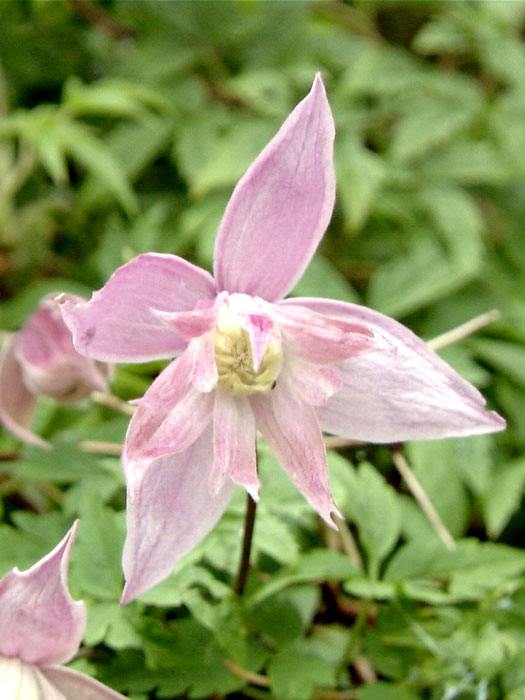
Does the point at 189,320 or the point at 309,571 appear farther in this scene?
the point at 309,571

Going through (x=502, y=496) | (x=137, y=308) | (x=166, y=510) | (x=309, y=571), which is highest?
(x=137, y=308)

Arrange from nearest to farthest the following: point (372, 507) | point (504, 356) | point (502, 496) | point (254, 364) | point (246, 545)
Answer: point (254, 364)
point (246, 545)
point (372, 507)
point (502, 496)
point (504, 356)

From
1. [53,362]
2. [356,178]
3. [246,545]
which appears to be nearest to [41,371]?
Answer: [53,362]

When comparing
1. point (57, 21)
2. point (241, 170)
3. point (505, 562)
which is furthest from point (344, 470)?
point (57, 21)

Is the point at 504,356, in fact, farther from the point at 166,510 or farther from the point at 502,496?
the point at 166,510

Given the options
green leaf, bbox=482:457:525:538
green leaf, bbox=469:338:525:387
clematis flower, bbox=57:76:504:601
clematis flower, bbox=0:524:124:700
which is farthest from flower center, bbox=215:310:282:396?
green leaf, bbox=469:338:525:387
